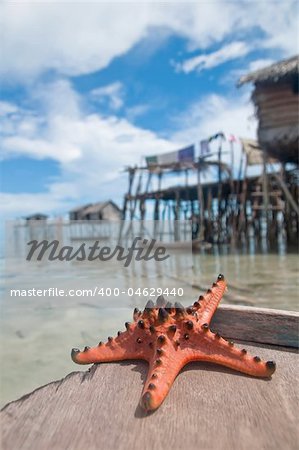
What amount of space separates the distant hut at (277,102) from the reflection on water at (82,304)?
474 cm

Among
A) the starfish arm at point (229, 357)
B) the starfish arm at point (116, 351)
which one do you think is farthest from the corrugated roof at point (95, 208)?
the starfish arm at point (229, 357)

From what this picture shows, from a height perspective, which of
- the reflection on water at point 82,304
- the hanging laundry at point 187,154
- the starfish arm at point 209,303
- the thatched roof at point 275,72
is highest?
the thatched roof at point 275,72

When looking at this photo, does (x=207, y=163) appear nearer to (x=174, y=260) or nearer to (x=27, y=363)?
(x=174, y=260)

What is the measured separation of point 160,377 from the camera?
1.69 metres

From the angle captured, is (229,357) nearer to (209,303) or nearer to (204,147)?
(209,303)

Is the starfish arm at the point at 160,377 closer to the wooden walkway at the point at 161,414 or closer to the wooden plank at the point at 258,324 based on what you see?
the wooden walkway at the point at 161,414

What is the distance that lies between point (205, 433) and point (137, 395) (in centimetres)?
39

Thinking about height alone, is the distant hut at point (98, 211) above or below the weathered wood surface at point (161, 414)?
above

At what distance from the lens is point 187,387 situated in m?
1.76

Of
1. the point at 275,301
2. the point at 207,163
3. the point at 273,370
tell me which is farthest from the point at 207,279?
the point at 207,163

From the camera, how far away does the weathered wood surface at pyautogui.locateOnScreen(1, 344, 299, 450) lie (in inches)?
54.9

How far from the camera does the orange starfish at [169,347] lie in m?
1.79

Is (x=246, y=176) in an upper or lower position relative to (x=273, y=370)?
upper

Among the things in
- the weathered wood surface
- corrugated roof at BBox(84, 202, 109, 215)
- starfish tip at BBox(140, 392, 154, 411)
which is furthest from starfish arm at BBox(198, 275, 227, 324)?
corrugated roof at BBox(84, 202, 109, 215)
